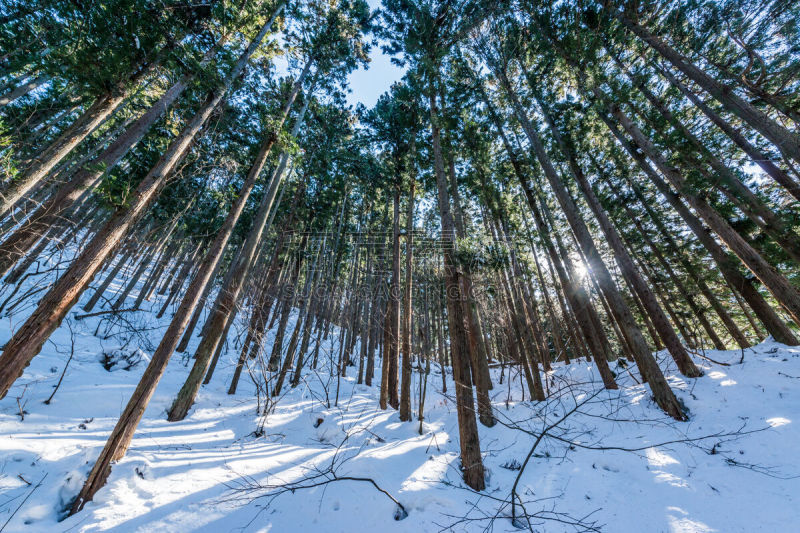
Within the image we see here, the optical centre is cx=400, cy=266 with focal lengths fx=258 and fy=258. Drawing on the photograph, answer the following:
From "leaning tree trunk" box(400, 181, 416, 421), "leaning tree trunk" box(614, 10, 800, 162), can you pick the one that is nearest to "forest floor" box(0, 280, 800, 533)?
"leaning tree trunk" box(400, 181, 416, 421)

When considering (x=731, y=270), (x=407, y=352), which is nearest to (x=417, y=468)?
(x=407, y=352)

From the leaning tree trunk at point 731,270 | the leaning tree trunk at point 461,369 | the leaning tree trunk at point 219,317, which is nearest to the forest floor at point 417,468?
the leaning tree trunk at point 461,369

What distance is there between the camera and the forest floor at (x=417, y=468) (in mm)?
3092

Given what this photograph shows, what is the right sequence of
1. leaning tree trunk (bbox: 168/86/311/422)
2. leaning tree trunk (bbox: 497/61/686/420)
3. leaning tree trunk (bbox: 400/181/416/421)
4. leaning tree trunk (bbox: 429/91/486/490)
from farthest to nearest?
leaning tree trunk (bbox: 400/181/416/421) → leaning tree trunk (bbox: 168/86/311/422) → leaning tree trunk (bbox: 497/61/686/420) → leaning tree trunk (bbox: 429/91/486/490)

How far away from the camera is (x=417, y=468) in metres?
4.58

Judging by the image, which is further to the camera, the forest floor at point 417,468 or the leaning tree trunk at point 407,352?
the leaning tree trunk at point 407,352

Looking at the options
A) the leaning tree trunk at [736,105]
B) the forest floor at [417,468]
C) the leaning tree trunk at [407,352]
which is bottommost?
the forest floor at [417,468]

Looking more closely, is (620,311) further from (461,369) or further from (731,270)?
(731,270)

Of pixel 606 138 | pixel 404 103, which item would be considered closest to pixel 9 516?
pixel 404 103

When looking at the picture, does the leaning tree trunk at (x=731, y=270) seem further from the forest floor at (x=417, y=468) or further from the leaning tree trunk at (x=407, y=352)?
the leaning tree trunk at (x=407, y=352)

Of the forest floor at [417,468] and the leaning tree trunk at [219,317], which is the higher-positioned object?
the leaning tree trunk at [219,317]

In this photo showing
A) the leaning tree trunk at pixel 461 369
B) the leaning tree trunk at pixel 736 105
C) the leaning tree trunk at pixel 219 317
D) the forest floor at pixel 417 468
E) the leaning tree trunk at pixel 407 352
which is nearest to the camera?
the forest floor at pixel 417 468

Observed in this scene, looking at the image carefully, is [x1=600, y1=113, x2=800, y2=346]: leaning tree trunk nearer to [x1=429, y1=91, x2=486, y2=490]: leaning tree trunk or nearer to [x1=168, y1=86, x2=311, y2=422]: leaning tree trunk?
[x1=429, y1=91, x2=486, y2=490]: leaning tree trunk

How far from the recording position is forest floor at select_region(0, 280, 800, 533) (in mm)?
3092
